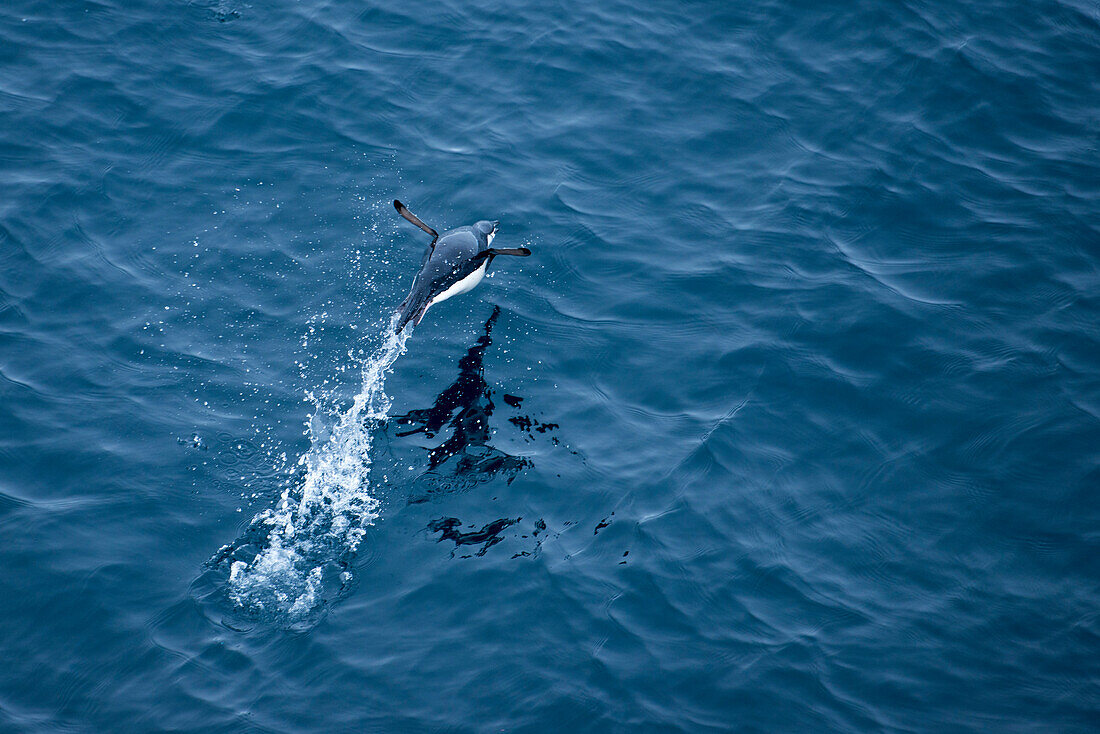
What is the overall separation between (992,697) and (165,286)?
37.6ft

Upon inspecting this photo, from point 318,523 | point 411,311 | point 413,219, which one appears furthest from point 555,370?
point 318,523

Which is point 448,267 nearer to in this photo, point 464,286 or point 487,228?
point 464,286

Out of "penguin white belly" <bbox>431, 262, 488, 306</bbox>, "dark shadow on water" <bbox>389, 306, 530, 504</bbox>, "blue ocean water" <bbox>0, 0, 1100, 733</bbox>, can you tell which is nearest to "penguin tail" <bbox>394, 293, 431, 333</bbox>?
"penguin white belly" <bbox>431, 262, 488, 306</bbox>

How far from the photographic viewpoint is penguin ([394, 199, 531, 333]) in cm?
1137

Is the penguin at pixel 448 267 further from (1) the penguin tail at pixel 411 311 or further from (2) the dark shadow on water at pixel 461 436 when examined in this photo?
(2) the dark shadow on water at pixel 461 436

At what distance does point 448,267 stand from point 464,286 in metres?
0.53

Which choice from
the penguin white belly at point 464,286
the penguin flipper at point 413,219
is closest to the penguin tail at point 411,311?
the penguin white belly at point 464,286

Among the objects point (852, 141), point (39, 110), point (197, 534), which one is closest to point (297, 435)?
point (197, 534)

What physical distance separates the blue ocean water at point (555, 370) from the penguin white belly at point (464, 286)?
0.42 m

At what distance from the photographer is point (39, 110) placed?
1445 centimetres

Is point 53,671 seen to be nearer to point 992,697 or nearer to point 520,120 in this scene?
point 992,697

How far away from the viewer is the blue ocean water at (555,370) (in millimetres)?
9188

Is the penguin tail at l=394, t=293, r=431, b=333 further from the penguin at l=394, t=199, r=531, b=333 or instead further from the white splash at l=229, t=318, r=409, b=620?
the white splash at l=229, t=318, r=409, b=620

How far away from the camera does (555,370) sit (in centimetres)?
1200
